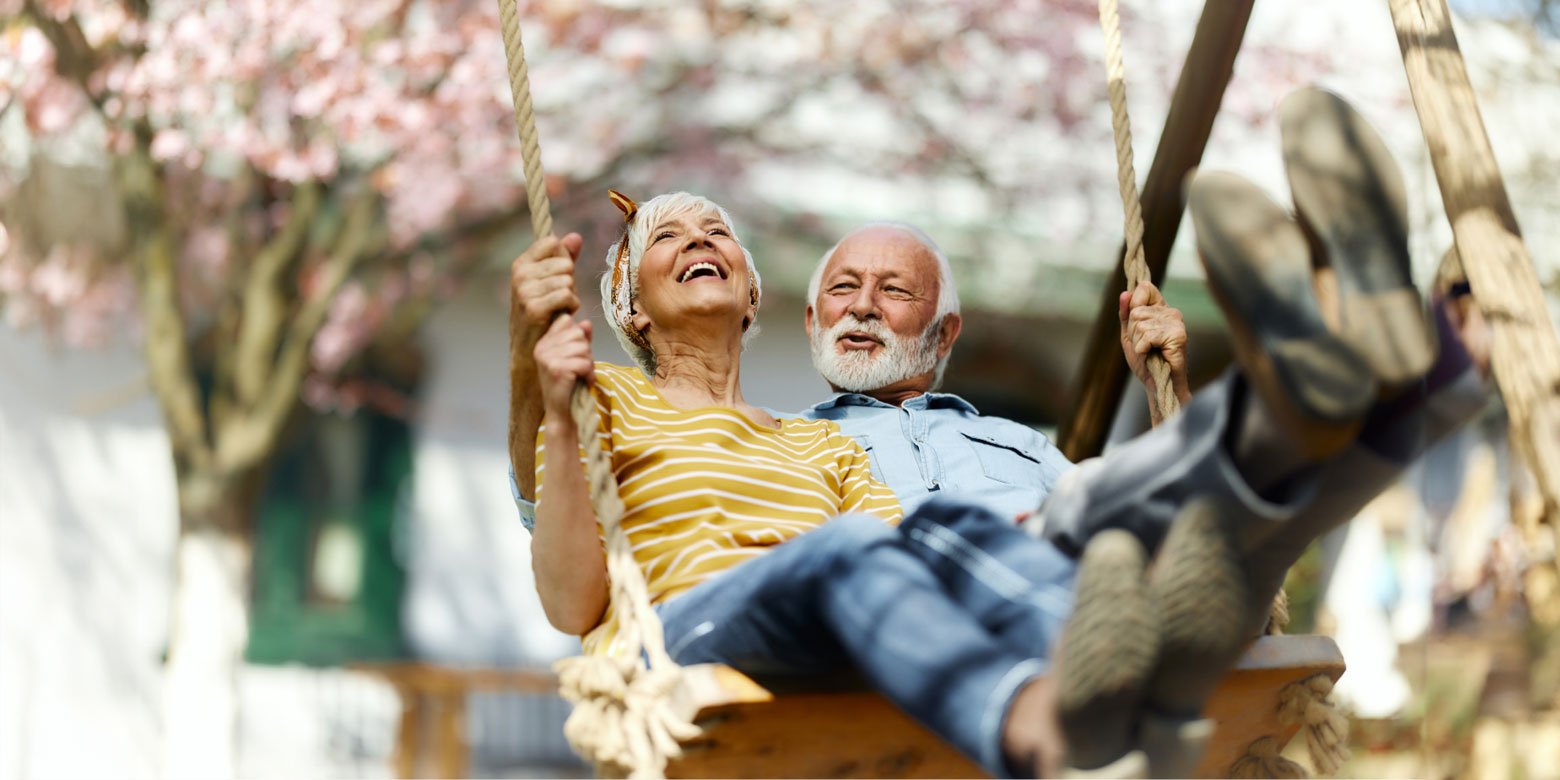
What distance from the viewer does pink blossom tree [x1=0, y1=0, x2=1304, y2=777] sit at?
472cm

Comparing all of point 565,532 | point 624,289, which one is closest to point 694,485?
point 565,532

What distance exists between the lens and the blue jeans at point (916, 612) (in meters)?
1.29

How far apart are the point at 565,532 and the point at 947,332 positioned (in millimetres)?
1146

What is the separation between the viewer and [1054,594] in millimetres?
1421

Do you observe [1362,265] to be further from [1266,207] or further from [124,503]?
[124,503]

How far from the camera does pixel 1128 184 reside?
7.06 ft

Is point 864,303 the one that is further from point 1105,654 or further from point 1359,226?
point 1105,654

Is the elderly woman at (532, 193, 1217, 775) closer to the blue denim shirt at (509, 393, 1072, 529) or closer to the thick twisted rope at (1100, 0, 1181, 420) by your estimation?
the blue denim shirt at (509, 393, 1072, 529)

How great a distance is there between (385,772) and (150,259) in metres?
2.34

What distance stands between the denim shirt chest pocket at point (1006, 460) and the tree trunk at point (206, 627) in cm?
307

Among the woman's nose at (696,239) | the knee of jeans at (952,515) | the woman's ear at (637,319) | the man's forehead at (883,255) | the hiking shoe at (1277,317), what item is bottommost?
the knee of jeans at (952,515)

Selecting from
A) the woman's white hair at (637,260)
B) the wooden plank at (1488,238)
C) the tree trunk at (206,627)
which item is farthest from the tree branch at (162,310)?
the wooden plank at (1488,238)

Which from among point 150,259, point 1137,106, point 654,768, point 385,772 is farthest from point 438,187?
point 654,768

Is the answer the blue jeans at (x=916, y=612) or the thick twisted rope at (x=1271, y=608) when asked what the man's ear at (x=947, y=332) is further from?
the blue jeans at (x=916, y=612)
